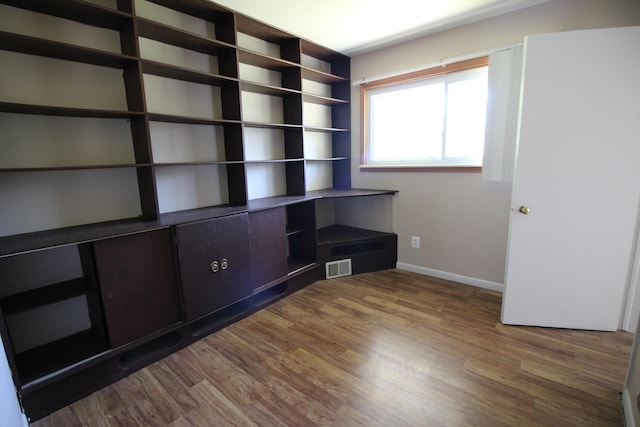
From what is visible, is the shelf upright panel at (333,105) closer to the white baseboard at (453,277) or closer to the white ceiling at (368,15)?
the white ceiling at (368,15)

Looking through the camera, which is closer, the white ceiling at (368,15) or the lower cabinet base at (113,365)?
the lower cabinet base at (113,365)

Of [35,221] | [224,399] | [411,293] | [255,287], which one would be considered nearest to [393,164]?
[411,293]

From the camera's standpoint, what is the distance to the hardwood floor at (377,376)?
1.41 metres

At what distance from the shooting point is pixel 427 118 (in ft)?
9.30

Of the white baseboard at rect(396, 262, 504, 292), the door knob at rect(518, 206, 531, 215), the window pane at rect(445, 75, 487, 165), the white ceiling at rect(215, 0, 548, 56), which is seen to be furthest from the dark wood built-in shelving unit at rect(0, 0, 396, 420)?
the door knob at rect(518, 206, 531, 215)

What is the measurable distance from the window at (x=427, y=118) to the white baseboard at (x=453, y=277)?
1.04m

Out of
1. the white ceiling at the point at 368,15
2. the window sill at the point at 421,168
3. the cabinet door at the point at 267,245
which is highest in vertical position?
the white ceiling at the point at 368,15

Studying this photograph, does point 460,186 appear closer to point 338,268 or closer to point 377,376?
point 338,268

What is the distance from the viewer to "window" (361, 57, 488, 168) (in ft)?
8.35

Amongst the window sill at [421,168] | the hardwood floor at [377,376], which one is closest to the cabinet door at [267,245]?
the hardwood floor at [377,376]

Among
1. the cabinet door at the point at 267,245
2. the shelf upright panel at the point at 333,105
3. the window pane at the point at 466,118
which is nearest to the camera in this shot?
the cabinet door at the point at 267,245

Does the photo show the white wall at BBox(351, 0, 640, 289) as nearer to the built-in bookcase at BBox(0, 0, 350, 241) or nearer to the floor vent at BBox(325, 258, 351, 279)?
the floor vent at BBox(325, 258, 351, 279)

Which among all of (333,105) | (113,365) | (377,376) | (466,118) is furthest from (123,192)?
(466,118)

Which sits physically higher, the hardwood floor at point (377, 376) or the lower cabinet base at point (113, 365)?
the lower cabinet base at point (113, 365)
